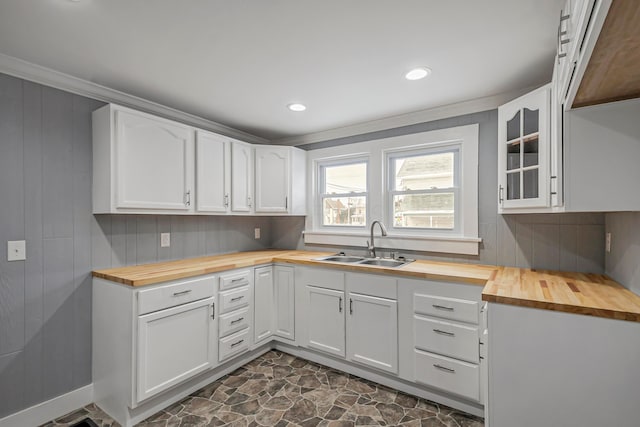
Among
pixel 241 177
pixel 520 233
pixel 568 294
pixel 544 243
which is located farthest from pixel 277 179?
pixel 568 294

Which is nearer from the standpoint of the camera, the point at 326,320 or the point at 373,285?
the point at 373,285

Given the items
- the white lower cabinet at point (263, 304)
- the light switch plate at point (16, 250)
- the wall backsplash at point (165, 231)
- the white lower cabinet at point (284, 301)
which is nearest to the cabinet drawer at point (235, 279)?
the white lower cabinet at point (263, 304)

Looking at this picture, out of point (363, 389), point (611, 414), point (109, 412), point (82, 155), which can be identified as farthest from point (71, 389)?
point (611, 414)

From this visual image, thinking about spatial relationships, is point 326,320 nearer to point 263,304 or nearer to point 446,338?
point 263,304

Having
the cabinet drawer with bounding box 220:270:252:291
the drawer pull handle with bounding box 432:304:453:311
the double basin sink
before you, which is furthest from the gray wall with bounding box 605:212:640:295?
the cabinet drawer with bounding box 220:270:252:291

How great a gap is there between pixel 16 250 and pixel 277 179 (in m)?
2.20

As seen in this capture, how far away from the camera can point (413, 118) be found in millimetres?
2926

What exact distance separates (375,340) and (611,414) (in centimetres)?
140

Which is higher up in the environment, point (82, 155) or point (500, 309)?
point (82, 155)

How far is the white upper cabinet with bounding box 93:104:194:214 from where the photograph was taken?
7.17 feet

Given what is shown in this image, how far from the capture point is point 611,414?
1281 mm

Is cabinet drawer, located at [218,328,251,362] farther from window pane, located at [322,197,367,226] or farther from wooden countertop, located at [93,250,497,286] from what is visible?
window pane, located at [322,197,367,226]

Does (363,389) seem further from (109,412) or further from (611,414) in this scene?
(109,412)

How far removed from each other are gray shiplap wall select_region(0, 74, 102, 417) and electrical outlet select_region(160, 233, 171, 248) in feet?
1.83
